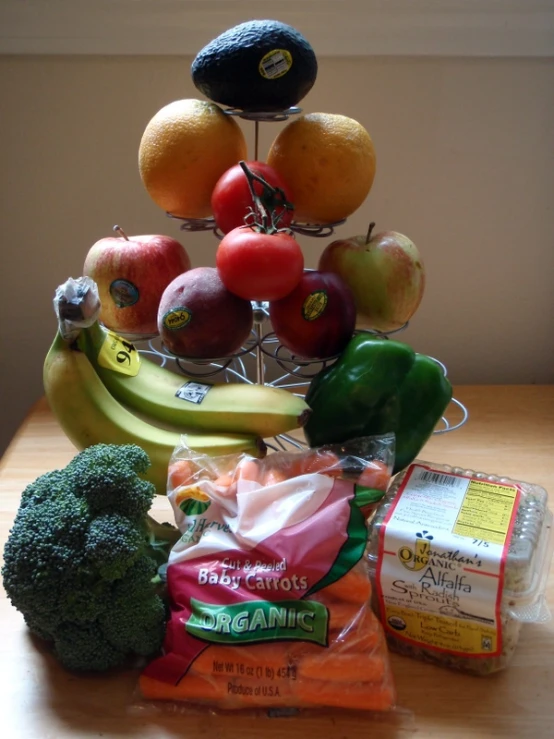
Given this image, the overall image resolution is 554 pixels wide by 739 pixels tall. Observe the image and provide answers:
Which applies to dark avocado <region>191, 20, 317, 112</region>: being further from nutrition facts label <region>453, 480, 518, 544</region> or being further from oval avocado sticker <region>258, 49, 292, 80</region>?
nutrition facts label <region>453, 480, 518, 544</region>

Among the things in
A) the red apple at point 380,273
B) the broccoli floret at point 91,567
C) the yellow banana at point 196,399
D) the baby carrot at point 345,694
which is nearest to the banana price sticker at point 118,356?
the yellow banana at point 196,399

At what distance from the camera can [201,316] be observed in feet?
2.14

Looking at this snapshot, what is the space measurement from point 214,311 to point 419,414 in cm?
25

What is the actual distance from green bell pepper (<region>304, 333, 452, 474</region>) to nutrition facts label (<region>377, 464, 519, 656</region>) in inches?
4.2

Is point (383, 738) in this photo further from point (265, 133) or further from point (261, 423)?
point (265, 133)

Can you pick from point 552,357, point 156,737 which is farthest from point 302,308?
point 552,357

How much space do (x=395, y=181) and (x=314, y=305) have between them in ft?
1.52

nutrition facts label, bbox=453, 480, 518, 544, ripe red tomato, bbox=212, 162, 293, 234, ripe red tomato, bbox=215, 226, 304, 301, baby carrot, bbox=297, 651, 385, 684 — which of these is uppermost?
ripe red tomato, bbox=212, 162, 293, 234

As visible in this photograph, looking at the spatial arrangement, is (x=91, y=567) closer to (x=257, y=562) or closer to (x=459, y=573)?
(x=257, y=562)

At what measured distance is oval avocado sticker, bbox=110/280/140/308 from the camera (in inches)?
28.5

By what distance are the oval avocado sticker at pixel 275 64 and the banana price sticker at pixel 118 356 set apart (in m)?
0.30

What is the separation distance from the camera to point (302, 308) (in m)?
0.67

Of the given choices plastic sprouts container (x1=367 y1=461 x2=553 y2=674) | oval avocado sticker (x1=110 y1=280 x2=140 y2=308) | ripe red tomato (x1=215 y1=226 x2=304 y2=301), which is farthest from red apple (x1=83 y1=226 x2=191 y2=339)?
plastic sprouts container (x1=367 y1=461 x2=553 y2=674)

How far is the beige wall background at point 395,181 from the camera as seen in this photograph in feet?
3.25
